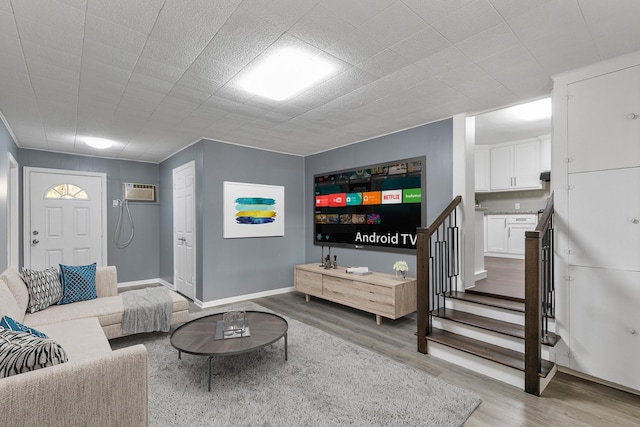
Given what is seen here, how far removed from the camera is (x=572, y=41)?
6.81 ft

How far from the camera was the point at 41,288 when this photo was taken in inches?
117

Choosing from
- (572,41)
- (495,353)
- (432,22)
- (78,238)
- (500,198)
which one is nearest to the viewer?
(432,22)

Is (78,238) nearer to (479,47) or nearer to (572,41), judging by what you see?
(479,47)

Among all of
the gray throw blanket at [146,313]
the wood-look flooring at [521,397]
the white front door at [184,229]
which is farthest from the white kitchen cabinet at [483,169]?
the gray throw blanket at [146,313]

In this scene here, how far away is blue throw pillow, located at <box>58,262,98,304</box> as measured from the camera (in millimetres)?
3215

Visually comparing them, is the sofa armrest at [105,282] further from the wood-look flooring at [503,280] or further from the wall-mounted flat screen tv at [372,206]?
the wood-look flooring at [503,280]

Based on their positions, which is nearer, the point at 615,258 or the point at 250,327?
the point at 615,258

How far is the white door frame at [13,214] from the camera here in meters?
4.43

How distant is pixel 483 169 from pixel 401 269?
364 cm

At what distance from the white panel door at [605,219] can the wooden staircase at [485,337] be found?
2.47 ft

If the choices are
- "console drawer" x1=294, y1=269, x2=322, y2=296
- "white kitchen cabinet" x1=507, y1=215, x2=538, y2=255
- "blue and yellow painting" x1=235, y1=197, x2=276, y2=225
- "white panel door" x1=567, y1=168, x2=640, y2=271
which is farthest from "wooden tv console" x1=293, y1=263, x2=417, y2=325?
"white kitchen cabinet" x1=507, y1=215, x2=538, y2=255

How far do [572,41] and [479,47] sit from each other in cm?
60

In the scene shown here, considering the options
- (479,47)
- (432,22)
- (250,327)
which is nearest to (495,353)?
(250,327)

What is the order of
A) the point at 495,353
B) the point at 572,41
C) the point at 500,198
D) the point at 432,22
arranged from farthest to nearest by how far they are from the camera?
1. the point at 500,198
2. the point at 495,353
3. the point at 572,41
4. the point at 432,22
